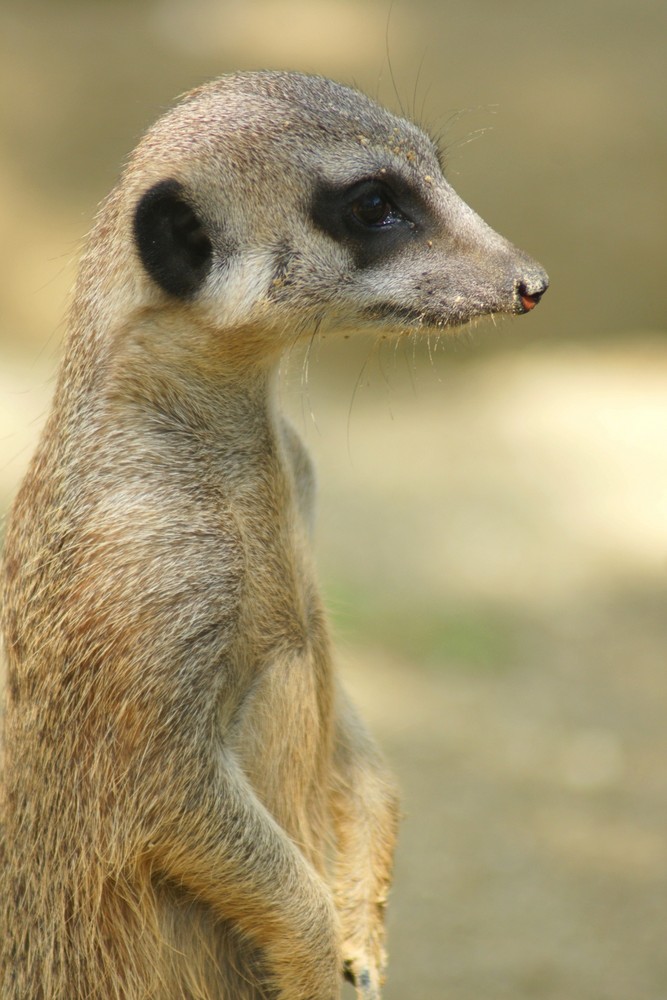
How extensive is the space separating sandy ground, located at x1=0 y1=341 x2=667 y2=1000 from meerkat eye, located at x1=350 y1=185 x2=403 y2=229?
55.4 inches

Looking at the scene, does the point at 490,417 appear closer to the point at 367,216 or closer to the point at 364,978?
the point at 364,978

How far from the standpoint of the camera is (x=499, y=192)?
7.28 metres

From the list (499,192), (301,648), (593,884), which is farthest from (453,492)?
(301,648)

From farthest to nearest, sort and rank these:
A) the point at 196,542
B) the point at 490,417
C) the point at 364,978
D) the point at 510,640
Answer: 1. the point at 490,417
2. the point at 510,640
3. the point at 364,978
4. the point at 196,542

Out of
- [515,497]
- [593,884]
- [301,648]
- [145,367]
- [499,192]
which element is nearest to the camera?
[145,367]

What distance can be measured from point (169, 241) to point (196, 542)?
1.67 feet

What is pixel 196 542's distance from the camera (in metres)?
2.12

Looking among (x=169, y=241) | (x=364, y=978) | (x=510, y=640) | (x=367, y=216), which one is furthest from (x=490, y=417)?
(x=169, y=241)

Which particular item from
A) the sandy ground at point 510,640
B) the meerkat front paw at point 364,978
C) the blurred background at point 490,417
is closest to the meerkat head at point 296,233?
the meerkat front paw at point 364,978

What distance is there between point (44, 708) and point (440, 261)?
3.41 ft

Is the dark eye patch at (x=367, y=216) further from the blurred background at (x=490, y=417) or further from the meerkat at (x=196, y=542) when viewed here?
the blurred background at (x=490, y=417)

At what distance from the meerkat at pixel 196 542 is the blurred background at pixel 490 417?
2.26m

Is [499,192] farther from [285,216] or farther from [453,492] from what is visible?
[285,216]

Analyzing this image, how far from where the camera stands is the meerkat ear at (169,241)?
212 cm
